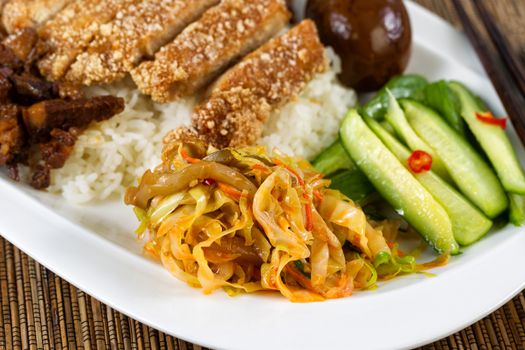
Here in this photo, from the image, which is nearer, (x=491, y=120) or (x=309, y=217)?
(x=309, y=217)

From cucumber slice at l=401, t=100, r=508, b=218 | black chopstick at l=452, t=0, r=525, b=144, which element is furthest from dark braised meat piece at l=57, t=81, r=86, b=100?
black chopstick at l=452, t=0, r=525, b=144

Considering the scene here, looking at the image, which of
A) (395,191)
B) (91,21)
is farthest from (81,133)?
(395,191)

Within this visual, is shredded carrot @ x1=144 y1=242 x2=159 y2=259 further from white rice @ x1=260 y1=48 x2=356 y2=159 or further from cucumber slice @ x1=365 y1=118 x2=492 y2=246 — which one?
cucumber slice @ x1=365 y1=118 x2=492 y2=246

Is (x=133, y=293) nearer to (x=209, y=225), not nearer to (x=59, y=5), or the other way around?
(x=209, y=225)

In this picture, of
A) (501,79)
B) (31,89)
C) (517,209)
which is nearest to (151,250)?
(31,89)

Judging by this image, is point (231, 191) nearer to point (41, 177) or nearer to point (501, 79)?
point (41, 177)

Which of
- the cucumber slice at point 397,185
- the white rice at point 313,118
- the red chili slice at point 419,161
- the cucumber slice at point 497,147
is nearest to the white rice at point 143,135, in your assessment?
the white rice at point 313,118

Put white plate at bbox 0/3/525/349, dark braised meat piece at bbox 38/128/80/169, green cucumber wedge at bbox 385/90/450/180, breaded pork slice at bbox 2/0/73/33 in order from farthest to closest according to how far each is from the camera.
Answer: breaded pork slice at bbox 2/0/73/33 < green cucumber wedge at bbox 385/90/450/180 < dark braised meat piece at bbox 38/128/80/169 < white plate at bbox 0/3/525/349

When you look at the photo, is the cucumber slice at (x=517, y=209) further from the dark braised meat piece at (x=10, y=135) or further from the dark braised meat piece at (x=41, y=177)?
the dark braised meat piece at (x=10, y=135)

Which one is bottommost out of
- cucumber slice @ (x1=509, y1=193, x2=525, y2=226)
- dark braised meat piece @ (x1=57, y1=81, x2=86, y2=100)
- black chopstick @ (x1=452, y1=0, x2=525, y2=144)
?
cucumber slice @ (x1=509, y1=193, x2=525, y2=226)
